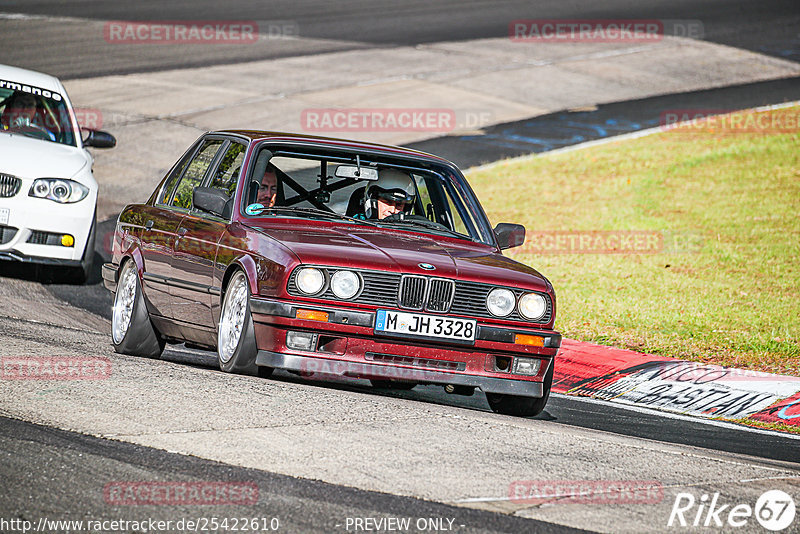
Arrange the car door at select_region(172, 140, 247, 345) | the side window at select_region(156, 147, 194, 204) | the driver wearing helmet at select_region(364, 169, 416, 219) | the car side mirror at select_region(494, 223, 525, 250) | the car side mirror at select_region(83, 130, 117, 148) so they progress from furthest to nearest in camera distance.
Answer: the car side mirror at select_region(83, 130, 117, 148) → the side window at select_region(156, 147, 194, 204) → the car side mirror at select_region(494, 223, 525, 250) → the driver wearing helmet at select_region(364, 169, 416, 219) → the car door at select_region(172, 140, 247, 345)

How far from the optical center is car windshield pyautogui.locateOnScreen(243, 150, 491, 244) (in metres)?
7.93

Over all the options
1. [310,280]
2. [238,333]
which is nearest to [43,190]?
[238,333]

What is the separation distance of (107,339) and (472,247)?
3.07m

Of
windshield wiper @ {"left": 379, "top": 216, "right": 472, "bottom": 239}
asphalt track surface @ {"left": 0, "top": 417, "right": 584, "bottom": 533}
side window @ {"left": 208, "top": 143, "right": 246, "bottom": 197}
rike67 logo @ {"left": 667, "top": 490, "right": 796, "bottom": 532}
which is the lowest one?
rike67 logo @ {"left": 667, "top": 490, "right": 796, "bottom": 532}

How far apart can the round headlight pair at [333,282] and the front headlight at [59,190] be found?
461 centimetres

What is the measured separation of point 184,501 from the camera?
459 centimetres

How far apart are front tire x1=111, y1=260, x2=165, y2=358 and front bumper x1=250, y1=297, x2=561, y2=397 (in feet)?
5.71

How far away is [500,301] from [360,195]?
1501mm

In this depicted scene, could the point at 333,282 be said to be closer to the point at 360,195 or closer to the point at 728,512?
the point at 360,195

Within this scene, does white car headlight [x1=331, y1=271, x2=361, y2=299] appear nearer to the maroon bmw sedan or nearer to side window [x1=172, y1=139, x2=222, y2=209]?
the maroon bmw sedan

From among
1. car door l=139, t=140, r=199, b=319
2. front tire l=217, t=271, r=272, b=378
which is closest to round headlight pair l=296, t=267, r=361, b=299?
front tire l=217, t=271, r=272, b=378

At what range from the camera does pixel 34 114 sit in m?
11.8

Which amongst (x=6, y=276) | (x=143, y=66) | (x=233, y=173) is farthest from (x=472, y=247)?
(x=143, y=66)

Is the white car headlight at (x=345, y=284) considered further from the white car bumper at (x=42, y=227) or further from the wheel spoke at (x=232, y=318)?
the white car bumper at (x=42, y=227)
